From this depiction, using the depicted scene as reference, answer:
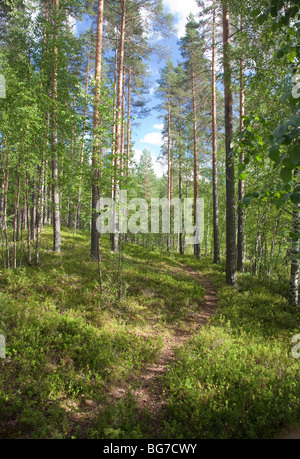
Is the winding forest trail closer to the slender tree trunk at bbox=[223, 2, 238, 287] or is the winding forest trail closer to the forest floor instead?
the forest floor

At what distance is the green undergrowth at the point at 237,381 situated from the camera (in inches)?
140

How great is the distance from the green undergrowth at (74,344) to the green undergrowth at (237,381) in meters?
0.92

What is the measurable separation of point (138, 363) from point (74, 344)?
162 centimetres

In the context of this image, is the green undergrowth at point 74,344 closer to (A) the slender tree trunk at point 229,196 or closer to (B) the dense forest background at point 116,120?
(B) the dense forest background at point 116,120

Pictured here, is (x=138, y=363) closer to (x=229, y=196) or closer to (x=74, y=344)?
(x=74, y=344)

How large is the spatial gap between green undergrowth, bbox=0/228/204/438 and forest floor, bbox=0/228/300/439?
2cm

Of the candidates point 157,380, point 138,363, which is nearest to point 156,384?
point 157,380

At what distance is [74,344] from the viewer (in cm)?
534

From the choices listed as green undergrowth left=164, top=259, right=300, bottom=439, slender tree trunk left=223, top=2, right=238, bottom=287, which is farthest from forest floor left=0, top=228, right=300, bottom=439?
slender tree trunk left=223, top=2, right=238, bottom=287

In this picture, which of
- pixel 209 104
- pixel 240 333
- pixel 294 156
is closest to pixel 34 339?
pixel 240 333

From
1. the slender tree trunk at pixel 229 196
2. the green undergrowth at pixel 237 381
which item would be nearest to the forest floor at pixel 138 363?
the green undergrowth at pixel 237 381

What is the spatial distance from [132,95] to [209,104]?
7.82 meters

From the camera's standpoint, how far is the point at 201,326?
7129 millimetres

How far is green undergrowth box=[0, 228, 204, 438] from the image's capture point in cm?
371
